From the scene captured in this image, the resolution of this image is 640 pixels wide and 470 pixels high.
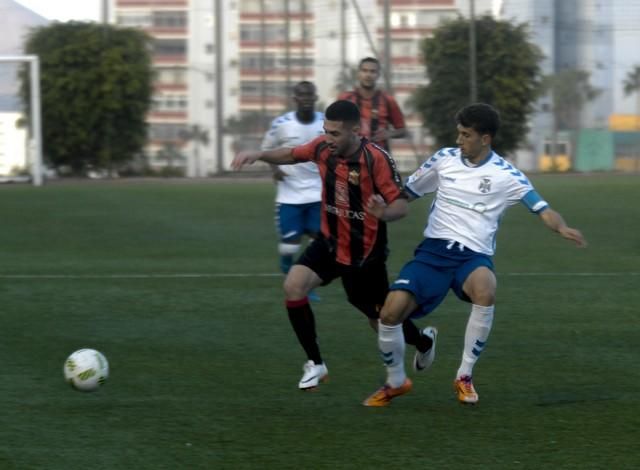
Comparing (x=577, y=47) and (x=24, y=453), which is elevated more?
(x=577, y=47)

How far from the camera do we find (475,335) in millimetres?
6324

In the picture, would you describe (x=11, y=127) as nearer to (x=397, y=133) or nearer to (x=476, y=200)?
(x=397, y=133)

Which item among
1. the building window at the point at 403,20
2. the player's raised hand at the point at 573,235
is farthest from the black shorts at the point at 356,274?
the building window at the point at 403,20

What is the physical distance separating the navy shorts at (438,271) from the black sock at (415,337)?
13.0 inches

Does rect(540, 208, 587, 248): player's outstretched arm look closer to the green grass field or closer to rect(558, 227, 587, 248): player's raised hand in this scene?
rect(558, 227, 587, 248): player's raised hand

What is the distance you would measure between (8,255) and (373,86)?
5.11 m

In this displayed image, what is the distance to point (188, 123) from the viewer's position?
3631 cm

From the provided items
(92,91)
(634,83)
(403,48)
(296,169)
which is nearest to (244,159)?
(296,169)

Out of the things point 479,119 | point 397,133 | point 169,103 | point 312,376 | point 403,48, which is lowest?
point 312,376

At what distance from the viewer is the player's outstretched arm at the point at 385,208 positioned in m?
6.14

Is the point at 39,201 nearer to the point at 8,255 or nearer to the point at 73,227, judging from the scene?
the point at 73,227

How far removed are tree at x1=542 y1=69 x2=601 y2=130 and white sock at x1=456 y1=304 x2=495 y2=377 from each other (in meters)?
29.9

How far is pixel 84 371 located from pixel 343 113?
1911 mm

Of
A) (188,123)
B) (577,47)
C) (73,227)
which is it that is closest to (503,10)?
(577,47)
